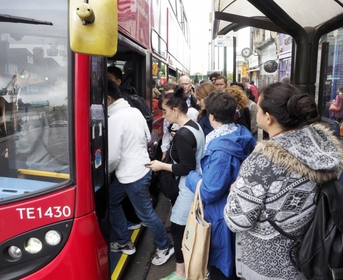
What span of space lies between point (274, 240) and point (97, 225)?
41.4 inches

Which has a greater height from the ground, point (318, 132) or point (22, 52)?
point (22, 52)

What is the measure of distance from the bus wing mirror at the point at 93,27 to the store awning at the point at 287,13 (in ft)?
4.96

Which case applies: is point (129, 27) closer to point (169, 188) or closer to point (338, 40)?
point (169, 188)

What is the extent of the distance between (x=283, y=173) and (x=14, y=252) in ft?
4.88

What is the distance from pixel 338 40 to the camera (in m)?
5.09

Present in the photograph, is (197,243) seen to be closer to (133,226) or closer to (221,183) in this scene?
(221,183)

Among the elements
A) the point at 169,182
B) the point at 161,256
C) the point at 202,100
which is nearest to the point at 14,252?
the point at 169,182

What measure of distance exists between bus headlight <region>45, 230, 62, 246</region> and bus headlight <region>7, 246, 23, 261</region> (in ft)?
0.53

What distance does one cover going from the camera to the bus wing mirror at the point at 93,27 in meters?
1.66

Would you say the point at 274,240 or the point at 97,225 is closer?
the point at 274,240

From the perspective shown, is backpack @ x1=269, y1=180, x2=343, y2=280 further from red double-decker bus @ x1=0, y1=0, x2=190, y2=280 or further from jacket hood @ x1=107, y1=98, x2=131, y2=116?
jacket hood @ x1=107, y1=98, x2=131, y2=116

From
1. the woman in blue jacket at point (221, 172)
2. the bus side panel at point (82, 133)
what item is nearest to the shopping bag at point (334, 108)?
the woman in blue jacket at point (221, 172)

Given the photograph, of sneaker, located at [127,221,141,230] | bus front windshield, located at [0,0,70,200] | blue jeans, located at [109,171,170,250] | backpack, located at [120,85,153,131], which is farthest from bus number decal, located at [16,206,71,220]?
sneaker, located at [127,221,141,230]

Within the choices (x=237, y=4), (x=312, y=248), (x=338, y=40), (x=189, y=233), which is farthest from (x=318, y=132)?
(x=338, y=40)
